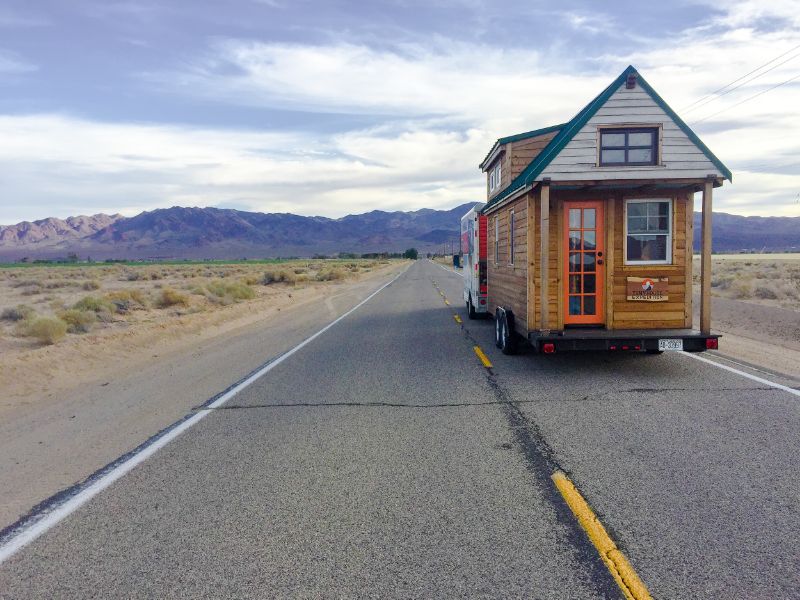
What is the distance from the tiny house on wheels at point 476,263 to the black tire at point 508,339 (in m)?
4.72

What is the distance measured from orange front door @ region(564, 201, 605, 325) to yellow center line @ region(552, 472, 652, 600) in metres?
5.82

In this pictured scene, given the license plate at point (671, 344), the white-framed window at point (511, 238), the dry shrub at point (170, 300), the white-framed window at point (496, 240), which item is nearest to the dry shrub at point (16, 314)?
the dry shrub at point (170, 300)

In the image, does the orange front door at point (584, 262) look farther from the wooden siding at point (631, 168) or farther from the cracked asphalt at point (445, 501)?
the cracked asphalt at point (445, 501)

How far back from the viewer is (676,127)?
10164 millimetres

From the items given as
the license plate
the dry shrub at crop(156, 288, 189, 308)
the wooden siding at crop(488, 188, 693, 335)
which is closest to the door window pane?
the wooden siding at crop(488, 188, 693, 335)

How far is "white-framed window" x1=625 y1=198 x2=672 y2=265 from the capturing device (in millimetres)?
10469

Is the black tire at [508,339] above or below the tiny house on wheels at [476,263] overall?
below

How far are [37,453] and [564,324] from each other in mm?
7743

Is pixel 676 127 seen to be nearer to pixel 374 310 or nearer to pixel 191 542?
pixel 191 542

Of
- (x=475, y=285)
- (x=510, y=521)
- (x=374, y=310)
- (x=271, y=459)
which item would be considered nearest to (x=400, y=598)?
(x=510, y=521)

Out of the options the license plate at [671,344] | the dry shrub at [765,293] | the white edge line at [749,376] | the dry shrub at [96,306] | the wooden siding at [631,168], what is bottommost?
the dry shrub at [765,293]

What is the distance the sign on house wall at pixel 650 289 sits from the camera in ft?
34.1

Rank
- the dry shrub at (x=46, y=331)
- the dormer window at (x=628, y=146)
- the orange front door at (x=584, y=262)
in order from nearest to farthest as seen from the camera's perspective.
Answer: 1. the dormer window at (x=628, y=146)
2. the orange front door at (x=584, y=262)
3. the dry shrub at (x=46, y=331)

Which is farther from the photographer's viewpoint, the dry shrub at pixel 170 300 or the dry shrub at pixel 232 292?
the dry shrub at pixel 232 292
